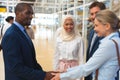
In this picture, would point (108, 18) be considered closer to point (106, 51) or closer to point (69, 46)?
point (106, 51)

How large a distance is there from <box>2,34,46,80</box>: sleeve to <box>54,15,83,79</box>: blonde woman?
1.33 meters

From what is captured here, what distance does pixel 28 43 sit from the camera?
2.54 m

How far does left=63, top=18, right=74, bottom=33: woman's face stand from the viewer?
12.6 ft

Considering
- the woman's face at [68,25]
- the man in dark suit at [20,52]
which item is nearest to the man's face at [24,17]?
the man in dark suit at [20,52]

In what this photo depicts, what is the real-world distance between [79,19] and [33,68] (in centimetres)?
451

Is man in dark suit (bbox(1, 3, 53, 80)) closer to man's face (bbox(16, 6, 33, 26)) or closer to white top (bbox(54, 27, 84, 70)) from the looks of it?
man's face (bbox(16, 6, 33, 26))

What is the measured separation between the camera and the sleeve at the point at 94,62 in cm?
222

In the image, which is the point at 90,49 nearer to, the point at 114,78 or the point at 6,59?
the point at 114,78

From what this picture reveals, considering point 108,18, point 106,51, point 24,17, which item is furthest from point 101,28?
point 24,17

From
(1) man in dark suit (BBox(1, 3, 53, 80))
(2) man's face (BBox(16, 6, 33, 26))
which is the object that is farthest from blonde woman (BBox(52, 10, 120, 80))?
(2) man's face (BBox(16, 6, 33, 26))

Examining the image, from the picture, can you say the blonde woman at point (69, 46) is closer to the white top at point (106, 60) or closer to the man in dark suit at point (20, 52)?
the man in dark suit at point (20, 52)

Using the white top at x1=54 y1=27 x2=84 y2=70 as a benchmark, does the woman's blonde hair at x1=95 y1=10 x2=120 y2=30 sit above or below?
above

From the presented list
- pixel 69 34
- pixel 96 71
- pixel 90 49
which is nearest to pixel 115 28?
pixel 96 71

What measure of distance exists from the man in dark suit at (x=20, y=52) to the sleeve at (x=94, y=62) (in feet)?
0.95
